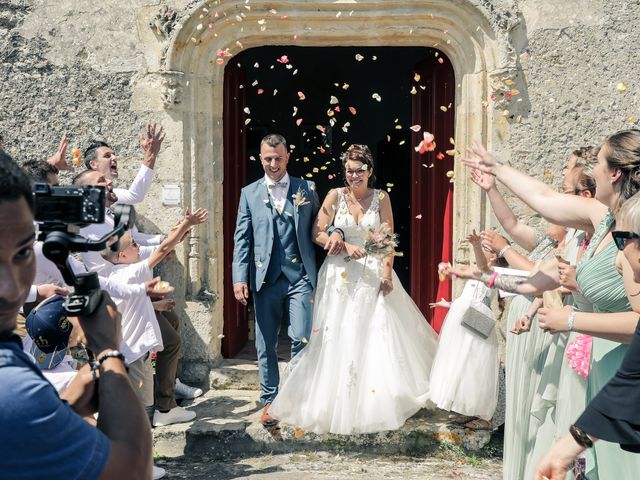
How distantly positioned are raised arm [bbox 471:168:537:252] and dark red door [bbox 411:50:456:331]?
5.71 feet

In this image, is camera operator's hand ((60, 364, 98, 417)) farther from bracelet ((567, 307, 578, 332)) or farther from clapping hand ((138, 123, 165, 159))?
clapping hand ((138, 123, 165, 159))

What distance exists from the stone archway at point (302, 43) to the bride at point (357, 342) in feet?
2.98

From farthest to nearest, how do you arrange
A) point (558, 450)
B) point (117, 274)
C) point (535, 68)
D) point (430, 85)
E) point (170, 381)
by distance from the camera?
point (430, 85)
point (535, 68)
point (170, 381)
point (117, 274)
point (558, 450)

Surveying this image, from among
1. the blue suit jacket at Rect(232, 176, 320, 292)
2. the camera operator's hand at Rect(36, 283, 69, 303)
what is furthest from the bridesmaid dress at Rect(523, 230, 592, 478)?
the camera operator's hand at Rect(36, 283, 69, 303)

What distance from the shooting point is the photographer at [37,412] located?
4.62ft

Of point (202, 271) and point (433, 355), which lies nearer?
point (433, 355)

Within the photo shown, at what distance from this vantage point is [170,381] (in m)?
5.62

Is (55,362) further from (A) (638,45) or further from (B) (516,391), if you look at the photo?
(A) (638,45)

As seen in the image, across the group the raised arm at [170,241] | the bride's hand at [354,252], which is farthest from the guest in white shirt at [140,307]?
the bride's hand at [354,252]

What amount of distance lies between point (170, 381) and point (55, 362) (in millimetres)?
2168

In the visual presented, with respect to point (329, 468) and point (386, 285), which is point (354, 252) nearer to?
point (386, 285)

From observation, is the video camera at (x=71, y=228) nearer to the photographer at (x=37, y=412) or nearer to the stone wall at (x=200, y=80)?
the photographer at (x=37, y=412)

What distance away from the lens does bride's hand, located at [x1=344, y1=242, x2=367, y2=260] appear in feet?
18.7

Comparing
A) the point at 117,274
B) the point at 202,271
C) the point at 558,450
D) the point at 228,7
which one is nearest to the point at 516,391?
the point at 558,450
